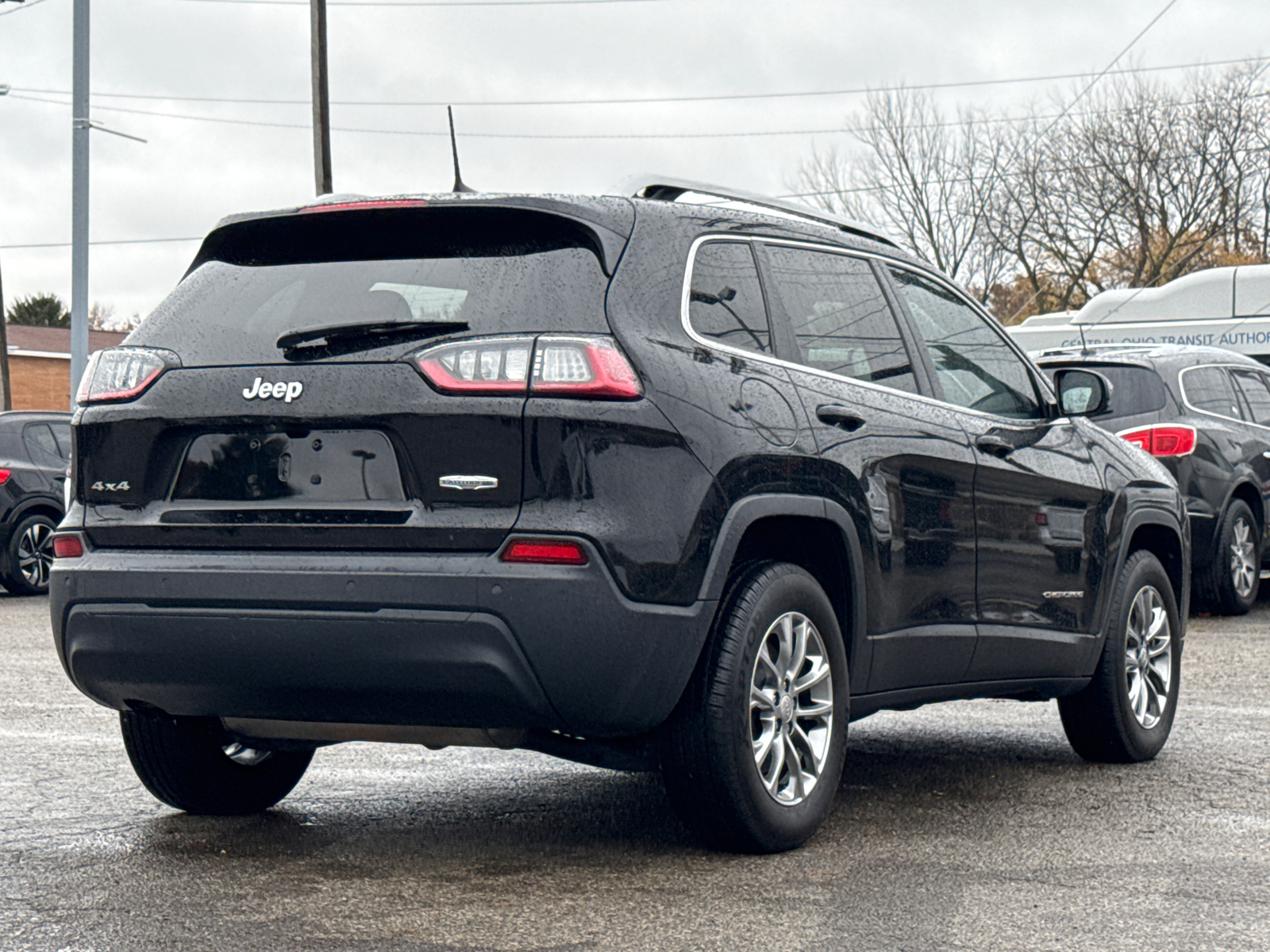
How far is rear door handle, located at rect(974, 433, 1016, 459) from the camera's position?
5.55 m

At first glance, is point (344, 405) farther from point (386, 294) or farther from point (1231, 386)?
point (1231, 386)

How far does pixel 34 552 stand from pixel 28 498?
49 centimetres

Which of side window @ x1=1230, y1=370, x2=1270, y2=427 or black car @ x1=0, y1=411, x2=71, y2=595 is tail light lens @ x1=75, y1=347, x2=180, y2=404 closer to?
side window @ x1=1230, y1=370, x2=1270, y2=427

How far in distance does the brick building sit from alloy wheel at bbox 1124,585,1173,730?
176 ft

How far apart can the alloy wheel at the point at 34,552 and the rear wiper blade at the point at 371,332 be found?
11.4m

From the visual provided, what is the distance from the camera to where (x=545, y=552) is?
13.3 ft

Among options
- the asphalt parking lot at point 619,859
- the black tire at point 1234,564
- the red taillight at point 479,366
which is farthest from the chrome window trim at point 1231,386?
the red taillight at point 479,366

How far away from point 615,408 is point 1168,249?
4132 centimetres

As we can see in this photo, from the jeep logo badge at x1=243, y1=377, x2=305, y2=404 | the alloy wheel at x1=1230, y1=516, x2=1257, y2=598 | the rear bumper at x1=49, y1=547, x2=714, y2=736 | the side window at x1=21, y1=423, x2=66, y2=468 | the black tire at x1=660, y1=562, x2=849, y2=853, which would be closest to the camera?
the rear bumper at x1=49, y1=547, x2=714, y2=736

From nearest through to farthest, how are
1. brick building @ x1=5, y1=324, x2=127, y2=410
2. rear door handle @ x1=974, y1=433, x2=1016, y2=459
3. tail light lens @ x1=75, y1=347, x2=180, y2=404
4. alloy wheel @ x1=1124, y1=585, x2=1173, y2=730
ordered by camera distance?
tail light lens @ x1=75, y1=347, x2=180, y2=404 < rear door handle @ x1=974, y1=433, x2=1016, y2=459 < alloy wheel @ x1=1124, y1=585, x2=1173, y2=730 < brick building @ x1=5, y1=324, x2=127, y2=410

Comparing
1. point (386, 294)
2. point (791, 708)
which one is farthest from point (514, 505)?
point (791, 708)

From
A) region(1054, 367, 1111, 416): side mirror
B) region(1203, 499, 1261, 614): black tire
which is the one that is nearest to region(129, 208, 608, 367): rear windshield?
region(1054, 367, 1111, 416): side mirror

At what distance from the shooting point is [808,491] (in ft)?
15.2

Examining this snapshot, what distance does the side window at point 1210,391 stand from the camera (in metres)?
11.5
